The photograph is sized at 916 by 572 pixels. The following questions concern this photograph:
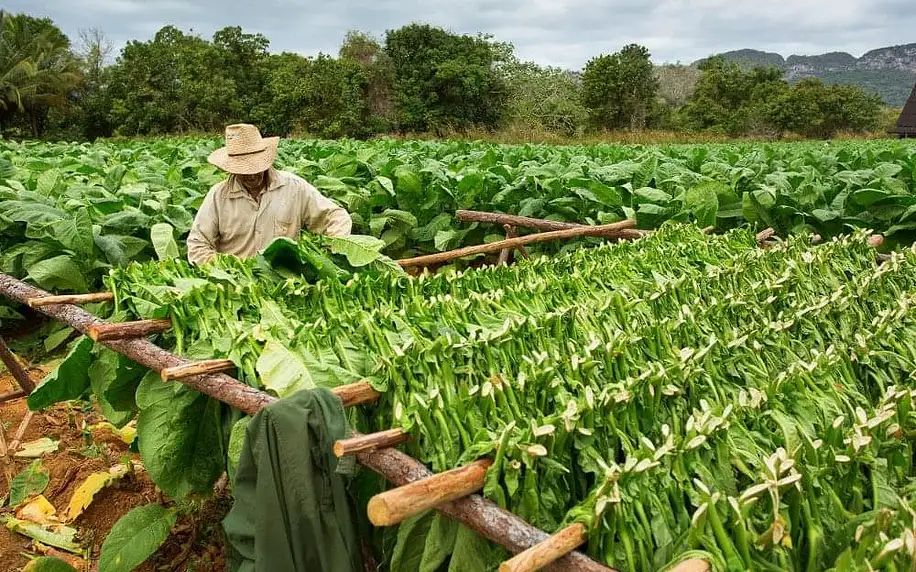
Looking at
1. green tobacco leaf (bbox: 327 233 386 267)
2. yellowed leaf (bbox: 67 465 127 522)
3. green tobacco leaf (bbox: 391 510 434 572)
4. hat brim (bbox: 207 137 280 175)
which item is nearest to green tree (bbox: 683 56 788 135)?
hat brim (bbox: 207 137 280 175)

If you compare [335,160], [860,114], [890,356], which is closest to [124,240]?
[335,160]

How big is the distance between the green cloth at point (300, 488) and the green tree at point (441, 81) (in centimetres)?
3703

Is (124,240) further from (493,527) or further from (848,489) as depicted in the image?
(848,489)

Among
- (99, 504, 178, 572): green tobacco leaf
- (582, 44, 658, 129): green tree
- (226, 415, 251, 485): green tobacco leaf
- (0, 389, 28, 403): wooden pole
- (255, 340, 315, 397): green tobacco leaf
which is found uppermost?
(582, 44, 658, 129): green tree

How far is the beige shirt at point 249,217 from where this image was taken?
4.53m

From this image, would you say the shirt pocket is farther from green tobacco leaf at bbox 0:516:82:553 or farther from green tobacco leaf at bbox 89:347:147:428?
green tobacco leaf at bbox 0:516:82:553

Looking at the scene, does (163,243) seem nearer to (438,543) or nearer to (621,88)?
(438,543)

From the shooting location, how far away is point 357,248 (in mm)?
3596

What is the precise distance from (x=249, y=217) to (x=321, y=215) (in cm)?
47

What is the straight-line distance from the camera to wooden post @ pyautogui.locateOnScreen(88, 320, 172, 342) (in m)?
2.35

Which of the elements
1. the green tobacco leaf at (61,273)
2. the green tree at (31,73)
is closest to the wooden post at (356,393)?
the green tobacco leaf at (61,273)

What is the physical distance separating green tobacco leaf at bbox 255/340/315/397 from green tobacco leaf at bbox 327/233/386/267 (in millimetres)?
1324

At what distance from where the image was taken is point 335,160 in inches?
350

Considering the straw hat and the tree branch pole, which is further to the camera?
the straw hat
